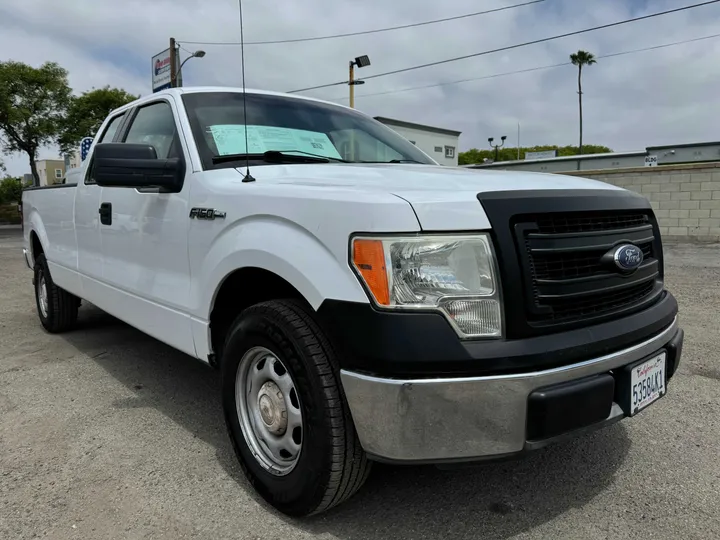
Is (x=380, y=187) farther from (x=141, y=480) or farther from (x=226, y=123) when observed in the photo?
(x=141, y=480)

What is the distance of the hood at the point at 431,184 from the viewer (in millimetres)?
1820

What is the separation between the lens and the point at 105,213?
11.8ft

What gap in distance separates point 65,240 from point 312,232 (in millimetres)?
3385

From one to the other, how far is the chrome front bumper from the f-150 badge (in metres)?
1.03

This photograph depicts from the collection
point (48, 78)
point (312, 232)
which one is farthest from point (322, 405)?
point (48, 78)

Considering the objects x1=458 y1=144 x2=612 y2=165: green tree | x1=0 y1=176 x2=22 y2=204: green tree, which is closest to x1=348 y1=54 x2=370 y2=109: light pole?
x1=0 y1=176 x2=22 y2=204: green tree

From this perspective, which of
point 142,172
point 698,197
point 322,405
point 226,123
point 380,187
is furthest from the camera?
point 698,197

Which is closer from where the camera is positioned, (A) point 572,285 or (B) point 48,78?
(A) point 572,285

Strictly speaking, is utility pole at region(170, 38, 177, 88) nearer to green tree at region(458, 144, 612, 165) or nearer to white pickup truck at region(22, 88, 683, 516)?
white pickup truck at region(22, 88, 683, 516)

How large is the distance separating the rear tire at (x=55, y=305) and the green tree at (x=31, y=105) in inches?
951

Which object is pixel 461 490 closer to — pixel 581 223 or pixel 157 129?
pixel 581 223

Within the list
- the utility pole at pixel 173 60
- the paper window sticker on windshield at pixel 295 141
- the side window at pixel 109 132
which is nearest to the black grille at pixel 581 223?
the paper window sticker on windshield at pixel 295 141

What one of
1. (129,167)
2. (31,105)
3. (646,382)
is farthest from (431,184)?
(31,105)

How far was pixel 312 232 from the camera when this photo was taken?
6.54ft
